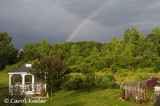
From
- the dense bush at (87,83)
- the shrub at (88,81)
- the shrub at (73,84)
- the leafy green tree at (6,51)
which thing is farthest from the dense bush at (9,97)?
the leafy green tree at (6,51)

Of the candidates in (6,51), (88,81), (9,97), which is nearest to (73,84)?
(88,81)

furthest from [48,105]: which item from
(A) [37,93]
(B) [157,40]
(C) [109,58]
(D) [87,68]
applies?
(B) [157,40]

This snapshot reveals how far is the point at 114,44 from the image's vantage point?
46656 mm

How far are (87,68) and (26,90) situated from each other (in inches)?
328

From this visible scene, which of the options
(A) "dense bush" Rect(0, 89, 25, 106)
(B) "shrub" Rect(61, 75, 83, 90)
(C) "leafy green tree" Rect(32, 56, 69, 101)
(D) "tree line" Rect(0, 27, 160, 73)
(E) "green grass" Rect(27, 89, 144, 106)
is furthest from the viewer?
(D) "tree line" Rect(0, 27, 160, 73)

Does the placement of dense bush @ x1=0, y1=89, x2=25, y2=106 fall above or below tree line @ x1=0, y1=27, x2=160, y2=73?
below

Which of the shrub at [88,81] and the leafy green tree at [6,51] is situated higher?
the leafy green tree at [6,51]

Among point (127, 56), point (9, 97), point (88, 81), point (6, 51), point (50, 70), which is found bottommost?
point (88, 81)

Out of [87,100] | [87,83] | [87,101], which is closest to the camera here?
[87,101]

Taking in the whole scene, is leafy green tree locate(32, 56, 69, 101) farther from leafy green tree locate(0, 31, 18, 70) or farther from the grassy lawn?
leafy green tree locate(0, 31, 18, 70)

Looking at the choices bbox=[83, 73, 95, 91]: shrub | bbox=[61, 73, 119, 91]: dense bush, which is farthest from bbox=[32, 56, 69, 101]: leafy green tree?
bbox=[83, 73, 95, 91]: shrub

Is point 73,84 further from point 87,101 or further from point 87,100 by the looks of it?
point 87,101

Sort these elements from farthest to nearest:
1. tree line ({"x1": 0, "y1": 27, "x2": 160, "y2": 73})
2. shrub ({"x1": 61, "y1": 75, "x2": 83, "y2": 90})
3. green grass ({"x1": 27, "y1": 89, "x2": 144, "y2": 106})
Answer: tree line ({"x1": 0, "y1": 27, "x2": 160, "y2": 73})
shrub ({"x1": 61, "y1": 75, "x2": 83, "y2": 90})
green grass ({"x1": 27, "y1": 89, "x2": 144, "y2": 106})

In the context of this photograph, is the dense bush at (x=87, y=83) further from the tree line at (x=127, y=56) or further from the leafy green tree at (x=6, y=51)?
the leafy green tree at (x=6, y=51)
